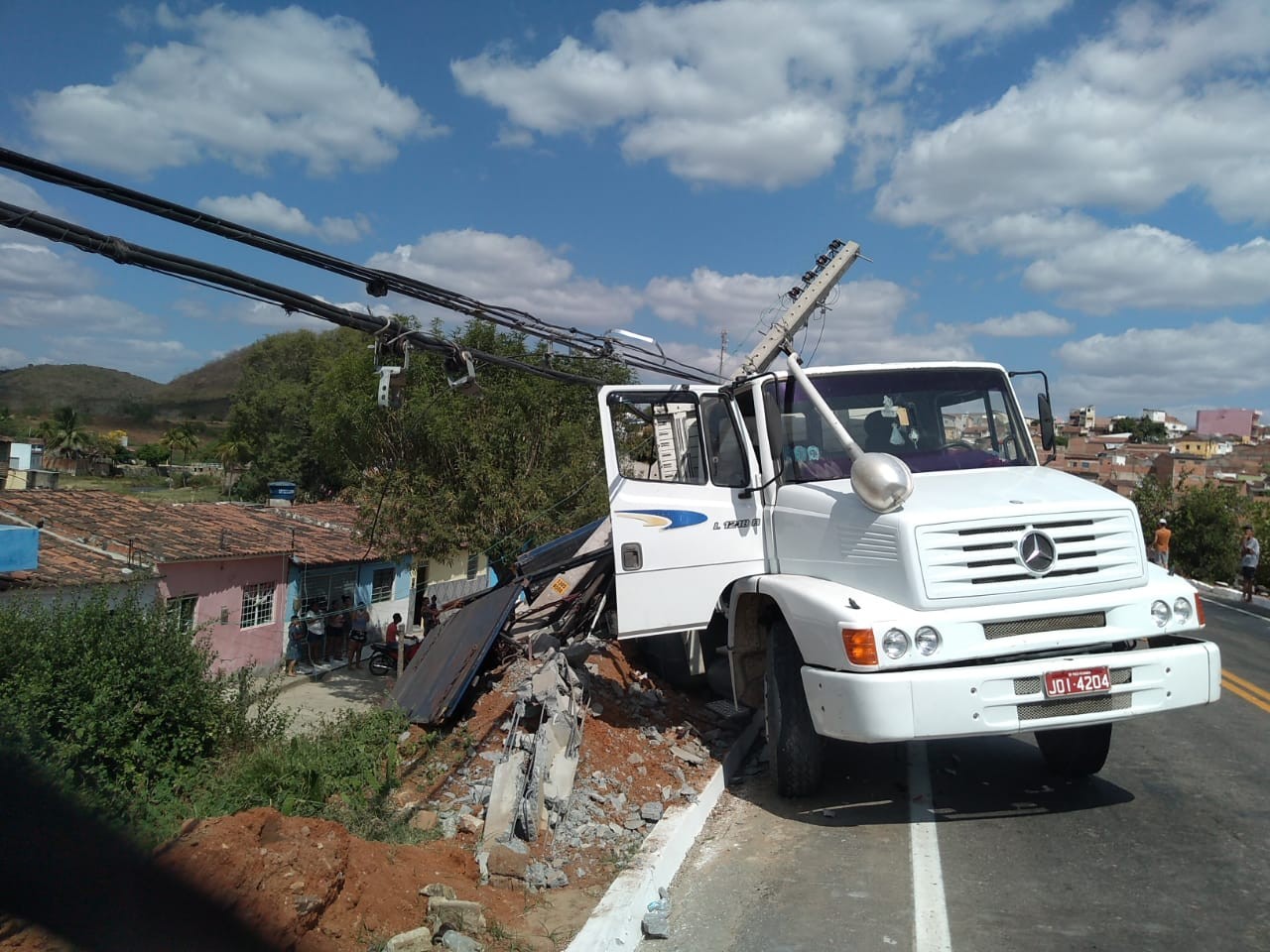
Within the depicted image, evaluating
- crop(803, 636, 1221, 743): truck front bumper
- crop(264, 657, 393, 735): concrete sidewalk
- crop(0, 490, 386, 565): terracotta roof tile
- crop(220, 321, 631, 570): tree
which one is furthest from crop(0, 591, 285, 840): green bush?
crop(264, 657, 393, 735): concrete sidewalk

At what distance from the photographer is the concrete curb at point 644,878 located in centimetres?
451

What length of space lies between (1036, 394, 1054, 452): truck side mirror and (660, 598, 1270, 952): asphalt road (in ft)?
7.96

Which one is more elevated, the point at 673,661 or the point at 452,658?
the point at 673,661

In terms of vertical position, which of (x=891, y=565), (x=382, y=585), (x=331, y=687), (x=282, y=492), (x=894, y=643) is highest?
(x=282, y=492)

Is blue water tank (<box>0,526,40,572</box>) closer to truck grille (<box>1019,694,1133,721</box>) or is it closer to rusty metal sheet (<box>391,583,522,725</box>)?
rusty metal sheet (<box>391,583,522,725</box>)

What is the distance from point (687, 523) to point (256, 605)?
18.7 metres

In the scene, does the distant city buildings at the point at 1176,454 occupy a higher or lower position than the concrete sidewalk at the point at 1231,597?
higher

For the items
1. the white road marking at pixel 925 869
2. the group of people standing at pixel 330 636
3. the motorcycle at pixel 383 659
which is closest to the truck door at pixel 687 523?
the white road marking at pixel 925 869

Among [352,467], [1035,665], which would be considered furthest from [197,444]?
[1035,665]

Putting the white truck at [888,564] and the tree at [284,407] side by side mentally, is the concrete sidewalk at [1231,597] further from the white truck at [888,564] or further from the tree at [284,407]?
the tree at [284,407]

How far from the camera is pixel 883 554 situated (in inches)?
226

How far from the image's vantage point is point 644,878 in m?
5.07

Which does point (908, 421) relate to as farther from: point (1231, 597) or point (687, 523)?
point (1231, 597)

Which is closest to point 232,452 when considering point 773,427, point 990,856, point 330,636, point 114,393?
point 330,636
